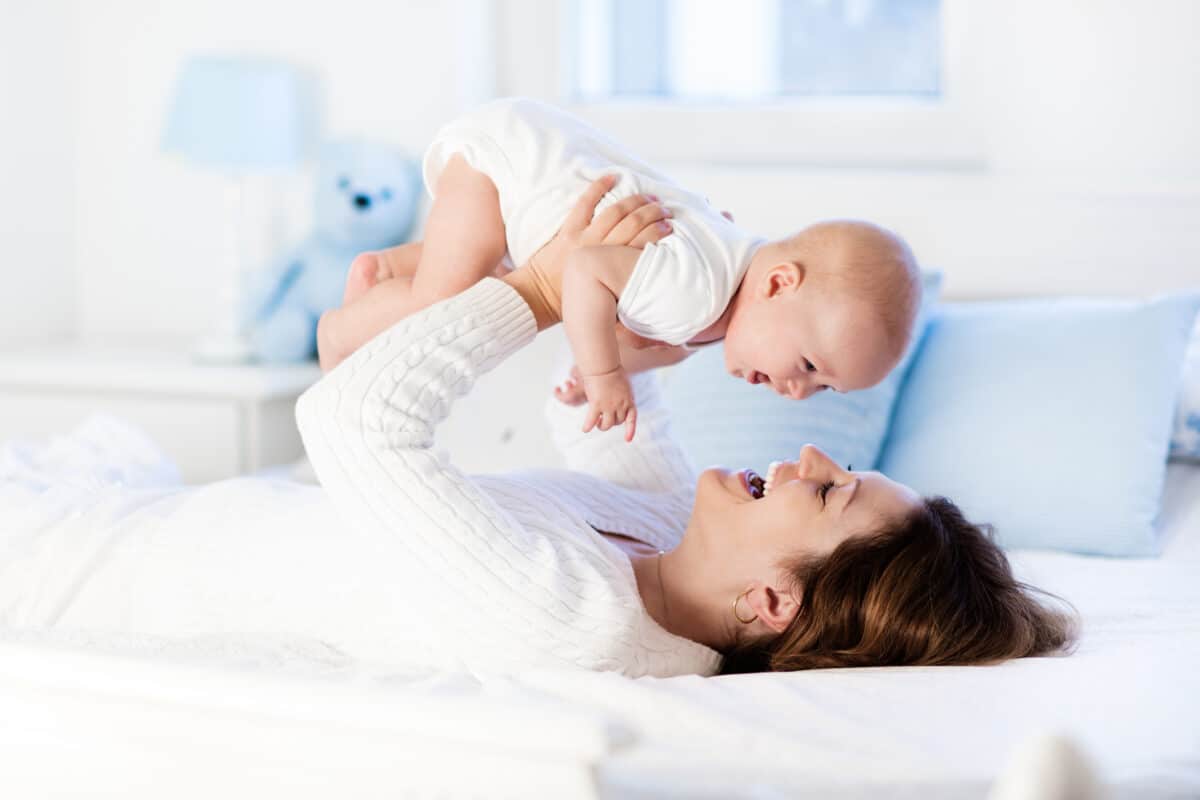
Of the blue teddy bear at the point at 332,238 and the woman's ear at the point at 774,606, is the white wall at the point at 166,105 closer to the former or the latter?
the blue teddy bear at the point at 332,238

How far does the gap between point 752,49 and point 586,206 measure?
1.77 metres

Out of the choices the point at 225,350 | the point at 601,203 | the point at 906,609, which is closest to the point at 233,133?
the point at 225,350

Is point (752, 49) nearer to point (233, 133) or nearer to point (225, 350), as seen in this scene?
point (233, 133)

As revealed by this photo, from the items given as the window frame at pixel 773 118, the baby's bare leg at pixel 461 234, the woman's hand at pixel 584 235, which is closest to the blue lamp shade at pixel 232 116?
the window frame at pixel 773 118

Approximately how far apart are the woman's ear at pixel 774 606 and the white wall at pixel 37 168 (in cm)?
262

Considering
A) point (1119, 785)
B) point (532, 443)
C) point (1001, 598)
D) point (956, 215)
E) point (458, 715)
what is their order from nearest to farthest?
point (458, 715) < point (1119, 785) < point (1001, 598) < point (532, 443) < point (956, 215)

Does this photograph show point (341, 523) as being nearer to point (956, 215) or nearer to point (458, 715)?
point (458, 715)

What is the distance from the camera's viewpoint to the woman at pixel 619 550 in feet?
4.09

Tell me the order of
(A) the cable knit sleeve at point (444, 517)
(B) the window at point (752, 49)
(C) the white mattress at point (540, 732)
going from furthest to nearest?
1. (B) the window at point (752, 49)
2. (A) the cable knit sleeve at point (444, 517)
3. (C) the white mattress at point (540, 732)

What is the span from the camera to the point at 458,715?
2.83ft

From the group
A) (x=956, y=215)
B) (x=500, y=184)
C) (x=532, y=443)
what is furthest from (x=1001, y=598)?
(x=956, y=215)

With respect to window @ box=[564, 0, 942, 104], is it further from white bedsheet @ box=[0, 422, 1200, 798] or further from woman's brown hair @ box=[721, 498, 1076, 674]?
white bedsheet @ box=[0, 422, 1200, 798]

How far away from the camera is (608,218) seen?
4.35ft

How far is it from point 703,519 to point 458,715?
1.97 ft
